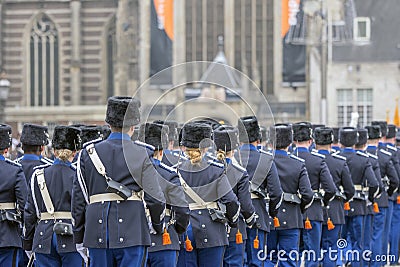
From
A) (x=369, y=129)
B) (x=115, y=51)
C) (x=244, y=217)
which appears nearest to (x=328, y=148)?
(x=369, y=129)

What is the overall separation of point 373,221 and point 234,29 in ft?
91.9

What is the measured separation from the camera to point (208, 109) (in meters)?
10.7

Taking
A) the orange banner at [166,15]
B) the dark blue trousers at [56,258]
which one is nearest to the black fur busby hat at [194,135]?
the dark blue trousers at [56,258]

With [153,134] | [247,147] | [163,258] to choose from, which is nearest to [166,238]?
[163,258]

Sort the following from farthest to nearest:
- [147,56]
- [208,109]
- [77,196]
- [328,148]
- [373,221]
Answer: [147,56], [373,221], [328,148], [208,109], [77,196]

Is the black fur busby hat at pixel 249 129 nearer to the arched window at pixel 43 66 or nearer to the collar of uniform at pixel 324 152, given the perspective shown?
the collar of uniform at pixel 324 152

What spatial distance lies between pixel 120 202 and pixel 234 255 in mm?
2549

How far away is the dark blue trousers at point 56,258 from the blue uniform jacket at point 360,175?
5344 mm

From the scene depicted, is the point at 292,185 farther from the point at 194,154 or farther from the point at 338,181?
the point at 194,154

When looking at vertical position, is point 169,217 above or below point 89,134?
below

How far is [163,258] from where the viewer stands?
8.27m

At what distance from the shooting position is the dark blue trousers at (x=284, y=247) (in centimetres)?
1073

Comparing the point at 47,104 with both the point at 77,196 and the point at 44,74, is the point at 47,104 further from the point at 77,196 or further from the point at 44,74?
the point at 77,196

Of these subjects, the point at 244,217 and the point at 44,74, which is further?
the point at 44,74
